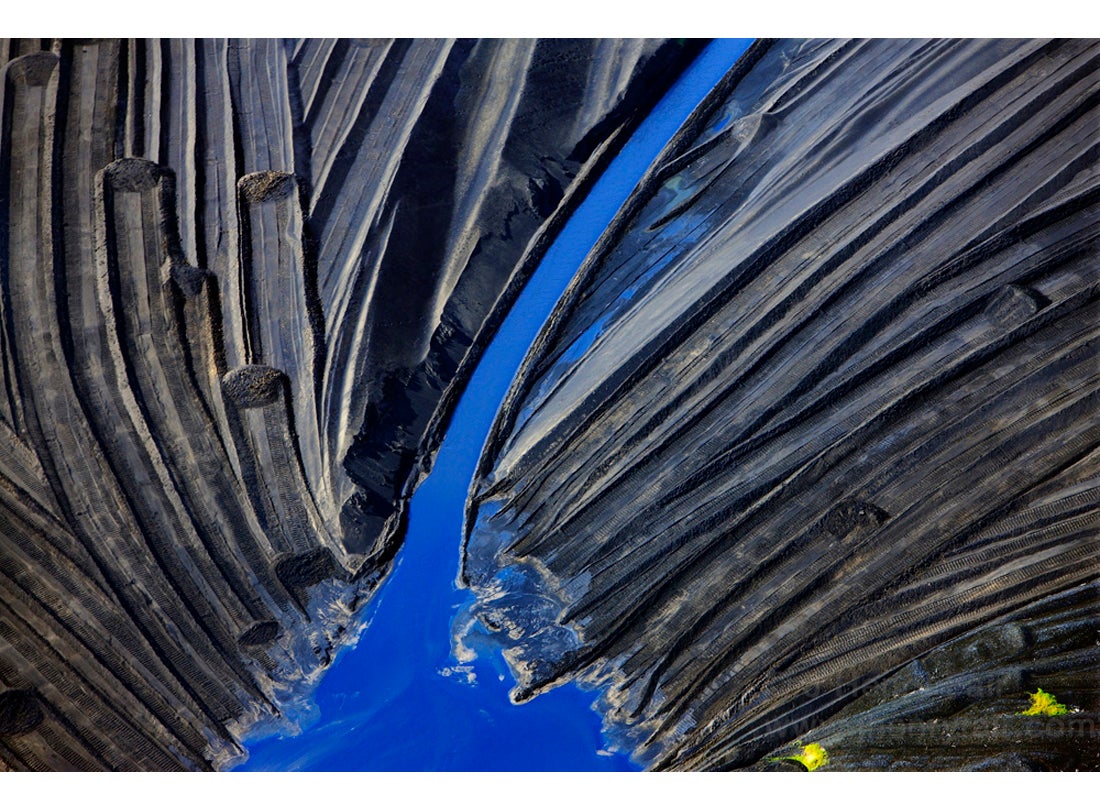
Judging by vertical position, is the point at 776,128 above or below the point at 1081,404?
above

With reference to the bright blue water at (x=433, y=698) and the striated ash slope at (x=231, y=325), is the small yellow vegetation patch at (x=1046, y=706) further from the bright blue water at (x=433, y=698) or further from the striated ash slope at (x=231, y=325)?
the striated ash slope at (x=231, y=325)

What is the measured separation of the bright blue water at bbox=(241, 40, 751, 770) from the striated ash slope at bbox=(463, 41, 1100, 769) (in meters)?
0.09

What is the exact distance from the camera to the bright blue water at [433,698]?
3.17m

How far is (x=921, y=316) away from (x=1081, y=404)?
2.09 ft

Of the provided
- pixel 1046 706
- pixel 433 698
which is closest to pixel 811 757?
pixel 1046 706

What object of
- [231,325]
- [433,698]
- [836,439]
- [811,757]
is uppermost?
[231,325]

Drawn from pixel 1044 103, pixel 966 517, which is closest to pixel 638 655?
pixel 966 517

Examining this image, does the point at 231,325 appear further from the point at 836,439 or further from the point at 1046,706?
the point at 1046,706

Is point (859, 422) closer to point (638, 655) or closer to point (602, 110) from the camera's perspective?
point (638, 655)

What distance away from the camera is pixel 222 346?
3.37 m

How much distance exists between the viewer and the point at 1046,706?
3.12 m

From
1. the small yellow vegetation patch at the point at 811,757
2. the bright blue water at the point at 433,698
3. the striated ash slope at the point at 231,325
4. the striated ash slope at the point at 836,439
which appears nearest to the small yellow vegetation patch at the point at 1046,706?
the striated ash slope at the point at 836,439

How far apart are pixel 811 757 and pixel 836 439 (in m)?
1.11

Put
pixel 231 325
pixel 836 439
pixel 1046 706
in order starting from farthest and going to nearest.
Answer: pixel 231 325 < pixel 836 439 < pixel 1046 706
